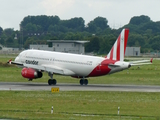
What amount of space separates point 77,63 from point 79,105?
21.2 meters

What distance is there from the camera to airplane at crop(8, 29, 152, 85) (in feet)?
192

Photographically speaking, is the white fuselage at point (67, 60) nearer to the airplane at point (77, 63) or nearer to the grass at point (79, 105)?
the airplane at point (77, 63)

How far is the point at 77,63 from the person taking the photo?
6069cm

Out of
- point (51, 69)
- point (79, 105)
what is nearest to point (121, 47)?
point (51, 69)

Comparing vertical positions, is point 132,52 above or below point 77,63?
above

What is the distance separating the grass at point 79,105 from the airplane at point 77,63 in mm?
9749

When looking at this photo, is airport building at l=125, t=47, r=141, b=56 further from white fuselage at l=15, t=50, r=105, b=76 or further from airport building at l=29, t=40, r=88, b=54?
white fuselage at l=15, t=50, r=105, b=76

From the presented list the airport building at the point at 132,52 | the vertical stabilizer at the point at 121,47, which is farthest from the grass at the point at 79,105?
the airport building at the point at 132,52

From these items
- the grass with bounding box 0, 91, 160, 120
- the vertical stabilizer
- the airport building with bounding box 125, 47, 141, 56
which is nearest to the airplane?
the vertical stabilizer

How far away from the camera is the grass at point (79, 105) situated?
34.1 m

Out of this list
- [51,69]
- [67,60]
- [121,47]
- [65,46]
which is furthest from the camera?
[65,46]

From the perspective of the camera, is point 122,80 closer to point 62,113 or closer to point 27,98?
point 27,98

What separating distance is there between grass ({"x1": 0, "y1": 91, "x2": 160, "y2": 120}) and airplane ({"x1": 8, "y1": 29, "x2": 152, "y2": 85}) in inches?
384

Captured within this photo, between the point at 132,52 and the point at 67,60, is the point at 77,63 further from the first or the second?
the point at 132,52
